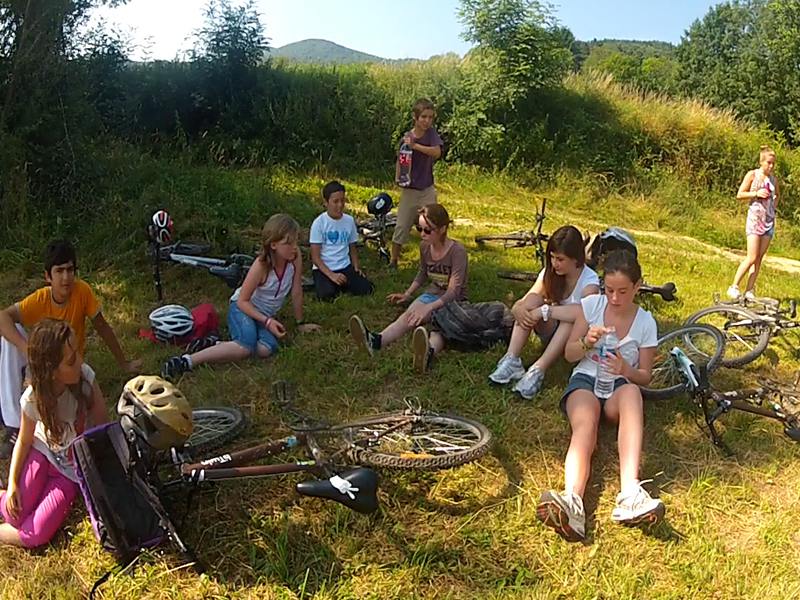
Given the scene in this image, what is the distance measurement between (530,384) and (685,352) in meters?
1.32

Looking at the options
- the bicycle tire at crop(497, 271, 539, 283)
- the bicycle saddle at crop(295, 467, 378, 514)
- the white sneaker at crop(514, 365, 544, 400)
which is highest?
the bicycle tire at crop(497, 271, 539, 283)

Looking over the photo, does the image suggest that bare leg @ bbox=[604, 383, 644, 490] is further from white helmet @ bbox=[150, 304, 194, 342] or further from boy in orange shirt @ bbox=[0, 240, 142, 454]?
white helmet @ bbox=[150, 304, 194, 342]

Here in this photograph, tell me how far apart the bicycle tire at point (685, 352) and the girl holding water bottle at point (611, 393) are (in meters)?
0.51

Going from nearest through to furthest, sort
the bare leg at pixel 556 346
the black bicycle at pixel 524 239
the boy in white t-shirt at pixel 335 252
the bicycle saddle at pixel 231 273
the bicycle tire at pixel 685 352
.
→ the bicycle tire at pixel 685 352 < the bare leg at pixel 556 346 < the boy in white t-shirt at pixel 335 252 < the bicycle saddle at pixel 231 273 < the black bicycle at pixel 524 239

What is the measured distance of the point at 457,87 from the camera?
49.2 feet

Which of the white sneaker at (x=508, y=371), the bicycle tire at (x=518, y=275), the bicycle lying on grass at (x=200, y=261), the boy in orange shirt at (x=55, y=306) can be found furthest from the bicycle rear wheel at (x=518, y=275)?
the boy in orange shirt at (x=55, y=306)

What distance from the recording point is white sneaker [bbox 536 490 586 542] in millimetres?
3117

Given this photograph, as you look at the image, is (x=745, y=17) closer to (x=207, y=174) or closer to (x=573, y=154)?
(x=573, y=154)

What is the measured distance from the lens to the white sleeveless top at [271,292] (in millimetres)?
5113

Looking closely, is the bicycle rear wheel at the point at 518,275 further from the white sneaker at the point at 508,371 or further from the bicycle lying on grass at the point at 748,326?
the white sneaker at the point at 508,371

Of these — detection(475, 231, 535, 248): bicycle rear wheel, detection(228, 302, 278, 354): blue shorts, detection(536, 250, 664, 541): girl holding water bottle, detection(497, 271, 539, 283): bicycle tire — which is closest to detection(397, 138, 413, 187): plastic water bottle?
detection(497, 271, 539, 283): bicycle tire

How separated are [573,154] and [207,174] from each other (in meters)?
7.96

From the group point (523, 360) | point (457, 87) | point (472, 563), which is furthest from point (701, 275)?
point (457, 87)

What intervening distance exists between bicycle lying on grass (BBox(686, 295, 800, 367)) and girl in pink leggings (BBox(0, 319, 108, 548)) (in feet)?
14.2
